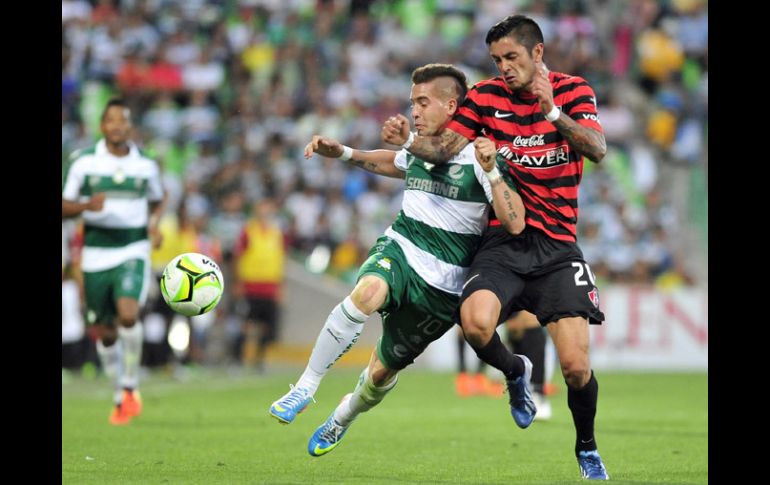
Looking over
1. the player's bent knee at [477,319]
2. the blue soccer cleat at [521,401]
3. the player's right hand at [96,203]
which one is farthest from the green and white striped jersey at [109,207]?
the player's bent knee at [477,319]

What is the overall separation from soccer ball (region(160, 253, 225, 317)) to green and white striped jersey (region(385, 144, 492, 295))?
139cm

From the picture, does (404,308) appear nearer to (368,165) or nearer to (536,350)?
(368,165)

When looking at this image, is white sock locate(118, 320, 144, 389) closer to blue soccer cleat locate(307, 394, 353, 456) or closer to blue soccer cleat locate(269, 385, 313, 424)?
blue soccer cleat locate(307, 394, 353, 456)

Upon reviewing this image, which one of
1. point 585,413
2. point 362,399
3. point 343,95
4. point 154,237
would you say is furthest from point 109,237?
point 343,95

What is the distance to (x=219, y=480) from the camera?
7.52 meters

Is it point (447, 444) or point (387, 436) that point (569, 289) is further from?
point (387, 436)

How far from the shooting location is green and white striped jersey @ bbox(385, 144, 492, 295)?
26.4 ft

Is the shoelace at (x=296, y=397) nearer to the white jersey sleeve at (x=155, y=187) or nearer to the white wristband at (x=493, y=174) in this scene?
the white wristband at (x=493, y=174)

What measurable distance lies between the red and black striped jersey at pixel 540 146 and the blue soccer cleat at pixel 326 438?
1854 mm

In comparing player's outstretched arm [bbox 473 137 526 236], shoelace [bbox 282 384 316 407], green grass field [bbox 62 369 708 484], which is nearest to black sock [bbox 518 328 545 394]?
green grass field [bbox 62 369 708 484]

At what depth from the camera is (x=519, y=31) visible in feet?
24.9

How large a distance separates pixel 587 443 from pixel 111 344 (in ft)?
19.7

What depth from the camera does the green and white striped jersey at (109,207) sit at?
39.5ft
